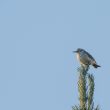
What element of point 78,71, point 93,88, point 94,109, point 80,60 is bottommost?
point 94,109

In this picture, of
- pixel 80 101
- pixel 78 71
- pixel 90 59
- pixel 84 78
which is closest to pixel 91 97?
pixel 80 101

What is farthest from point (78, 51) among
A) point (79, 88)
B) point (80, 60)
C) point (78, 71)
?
point (79, 88)

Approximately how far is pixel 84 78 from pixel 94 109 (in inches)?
44.1

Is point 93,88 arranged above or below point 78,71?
below

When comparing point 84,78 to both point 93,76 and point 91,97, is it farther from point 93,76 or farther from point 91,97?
point 91,97

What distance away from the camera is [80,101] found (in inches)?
265

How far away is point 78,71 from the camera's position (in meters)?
8.21

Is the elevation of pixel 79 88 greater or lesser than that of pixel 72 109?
greater

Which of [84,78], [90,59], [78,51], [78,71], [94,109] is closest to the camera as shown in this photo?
[94,109]

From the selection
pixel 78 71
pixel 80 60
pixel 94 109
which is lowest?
pixel 94 109

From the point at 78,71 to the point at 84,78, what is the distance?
745mm

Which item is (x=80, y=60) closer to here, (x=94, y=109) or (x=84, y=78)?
(x=84, y=78)

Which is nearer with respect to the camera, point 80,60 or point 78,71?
point 78,71

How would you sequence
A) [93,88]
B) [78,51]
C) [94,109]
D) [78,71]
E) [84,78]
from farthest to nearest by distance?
[78,51], [78,71], [84,78], [93,88], [94,109]
